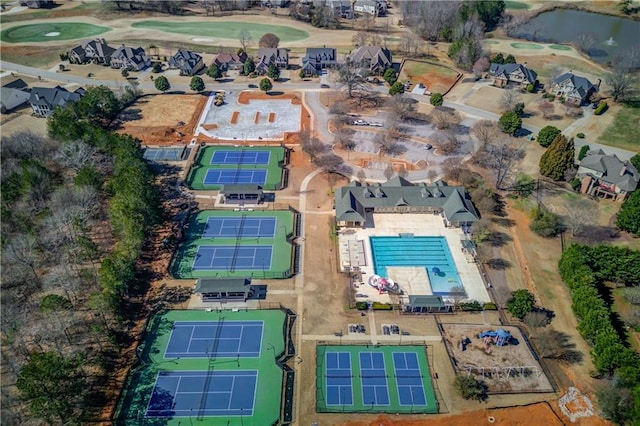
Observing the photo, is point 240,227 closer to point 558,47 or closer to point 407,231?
point 407,231

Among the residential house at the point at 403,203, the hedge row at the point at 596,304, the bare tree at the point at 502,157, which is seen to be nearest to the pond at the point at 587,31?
the bare tree at the point at 502,157

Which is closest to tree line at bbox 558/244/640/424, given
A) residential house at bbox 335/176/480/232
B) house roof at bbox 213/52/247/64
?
residential house at bbox 335/176/480/232

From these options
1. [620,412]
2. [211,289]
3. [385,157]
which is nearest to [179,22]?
[385,157]

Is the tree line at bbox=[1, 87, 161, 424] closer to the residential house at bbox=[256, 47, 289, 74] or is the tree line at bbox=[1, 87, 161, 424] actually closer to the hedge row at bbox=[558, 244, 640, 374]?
the residential house at bbox=[256, 47, 289, 74]

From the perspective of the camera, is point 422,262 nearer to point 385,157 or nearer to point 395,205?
point 395,205

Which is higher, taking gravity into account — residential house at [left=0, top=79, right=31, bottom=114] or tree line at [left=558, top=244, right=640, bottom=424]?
residential house at [left=0, top=79, right=31, bottom=114]

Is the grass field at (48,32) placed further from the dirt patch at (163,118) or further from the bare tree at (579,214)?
Result: the bare tree at (579,214)
